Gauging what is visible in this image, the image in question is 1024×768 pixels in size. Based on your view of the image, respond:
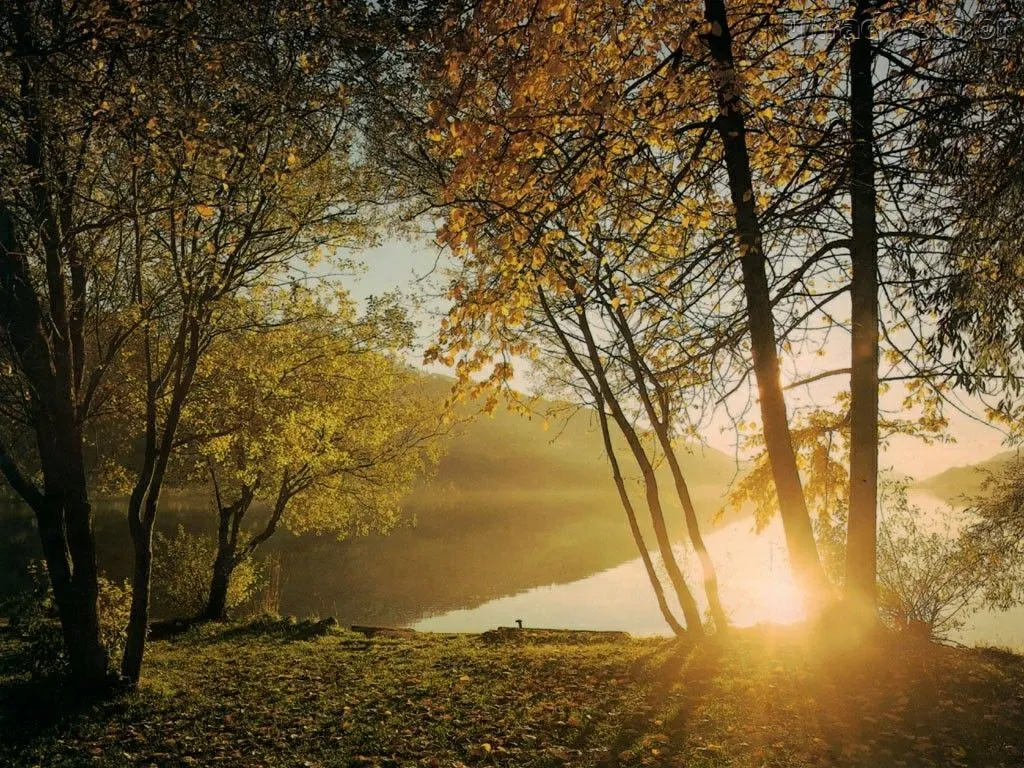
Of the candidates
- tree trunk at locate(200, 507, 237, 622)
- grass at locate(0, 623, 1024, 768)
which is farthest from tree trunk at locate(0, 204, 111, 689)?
tree trunk at locate(200, 507, 237, 622)

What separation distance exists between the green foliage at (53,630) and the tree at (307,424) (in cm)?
281

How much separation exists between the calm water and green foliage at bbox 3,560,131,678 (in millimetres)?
12768

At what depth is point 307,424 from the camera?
15.3 meters

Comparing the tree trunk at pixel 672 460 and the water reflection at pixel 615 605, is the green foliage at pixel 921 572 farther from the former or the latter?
the tree trunk at pixel 672 460

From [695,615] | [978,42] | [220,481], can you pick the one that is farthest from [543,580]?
[978,42]

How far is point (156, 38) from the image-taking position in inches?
219

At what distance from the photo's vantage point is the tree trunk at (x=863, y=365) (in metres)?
8.23

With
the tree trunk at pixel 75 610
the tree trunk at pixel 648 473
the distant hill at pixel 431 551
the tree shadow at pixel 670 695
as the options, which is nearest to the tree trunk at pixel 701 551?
the tree trunk at pixel 648 473

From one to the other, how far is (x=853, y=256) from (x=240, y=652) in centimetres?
1243

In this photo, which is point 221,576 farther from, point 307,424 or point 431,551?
point 431,551

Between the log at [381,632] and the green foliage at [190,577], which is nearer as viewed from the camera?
the log at [381,632]

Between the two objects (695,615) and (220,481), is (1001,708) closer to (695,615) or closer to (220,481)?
(695,615)

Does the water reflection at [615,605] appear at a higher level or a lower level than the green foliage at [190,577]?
lower

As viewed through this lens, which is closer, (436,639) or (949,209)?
(949,209)
